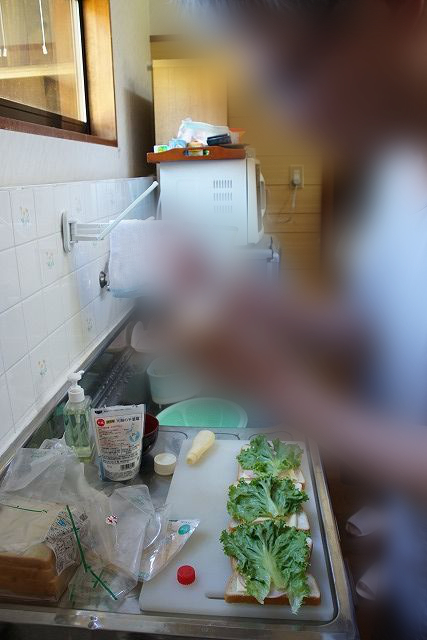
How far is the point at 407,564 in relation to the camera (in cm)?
82

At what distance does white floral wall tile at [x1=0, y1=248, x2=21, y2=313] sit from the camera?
0.78 meters

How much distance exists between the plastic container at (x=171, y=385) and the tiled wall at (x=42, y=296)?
188 millimetres

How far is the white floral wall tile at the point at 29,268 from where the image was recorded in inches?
33.0

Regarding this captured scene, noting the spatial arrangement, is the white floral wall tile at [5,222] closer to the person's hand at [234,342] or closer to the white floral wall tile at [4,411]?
the white floral wall tile at [4,411]

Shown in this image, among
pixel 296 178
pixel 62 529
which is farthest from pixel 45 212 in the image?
pixel 296 178

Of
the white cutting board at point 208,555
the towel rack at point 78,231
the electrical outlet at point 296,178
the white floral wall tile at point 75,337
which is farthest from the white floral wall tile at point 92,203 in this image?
the electrical outlet at point 296,178

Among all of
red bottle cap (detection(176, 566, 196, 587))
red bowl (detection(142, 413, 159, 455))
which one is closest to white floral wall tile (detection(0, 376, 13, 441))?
red bowl (detection(142, 413, 159, 455))

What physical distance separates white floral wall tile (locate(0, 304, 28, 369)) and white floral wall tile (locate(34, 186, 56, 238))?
17 cm

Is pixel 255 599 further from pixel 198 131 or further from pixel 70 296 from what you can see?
pixel 198 131

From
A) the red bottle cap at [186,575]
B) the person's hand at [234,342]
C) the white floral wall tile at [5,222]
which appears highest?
the white floral wall tile at [5,222]

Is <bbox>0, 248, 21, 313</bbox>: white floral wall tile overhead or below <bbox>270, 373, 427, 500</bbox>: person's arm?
overhead

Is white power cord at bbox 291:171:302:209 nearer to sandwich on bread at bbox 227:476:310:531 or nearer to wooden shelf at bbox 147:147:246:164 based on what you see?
wooden shelf at bbox 147:147:246:164

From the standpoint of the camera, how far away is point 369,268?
0.99m

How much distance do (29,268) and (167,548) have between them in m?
0.49
